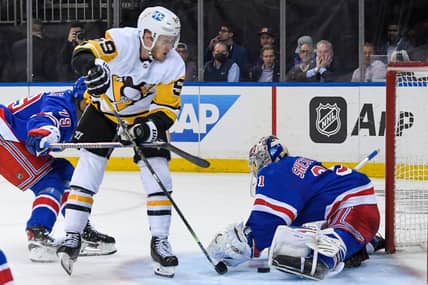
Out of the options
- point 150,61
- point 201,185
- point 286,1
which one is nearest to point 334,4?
point 286,1

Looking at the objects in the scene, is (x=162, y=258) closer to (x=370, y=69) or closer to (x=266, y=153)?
(x=266, y=153)

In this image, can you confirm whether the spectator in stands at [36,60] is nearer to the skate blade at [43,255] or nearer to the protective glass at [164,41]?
the skate blade at [43,255]

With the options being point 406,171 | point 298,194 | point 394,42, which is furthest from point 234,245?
point 394,42

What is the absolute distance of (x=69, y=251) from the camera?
382cm

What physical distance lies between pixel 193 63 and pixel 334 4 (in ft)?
3.84

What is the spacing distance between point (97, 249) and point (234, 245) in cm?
84

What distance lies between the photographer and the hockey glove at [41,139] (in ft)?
13.0

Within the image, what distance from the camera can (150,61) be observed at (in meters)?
3.94

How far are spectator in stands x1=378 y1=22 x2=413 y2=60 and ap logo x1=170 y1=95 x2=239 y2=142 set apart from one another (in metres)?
1.14

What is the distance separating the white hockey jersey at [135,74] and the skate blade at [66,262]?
0.59 meters

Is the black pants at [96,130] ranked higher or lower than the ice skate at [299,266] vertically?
higher

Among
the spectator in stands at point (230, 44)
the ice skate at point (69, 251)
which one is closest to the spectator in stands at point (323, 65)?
the spectator in stands at point (230, 44)

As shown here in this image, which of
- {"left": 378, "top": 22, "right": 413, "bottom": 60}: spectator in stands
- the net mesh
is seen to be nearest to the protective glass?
the net mesh

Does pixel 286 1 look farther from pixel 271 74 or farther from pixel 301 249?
pixel 301 249
